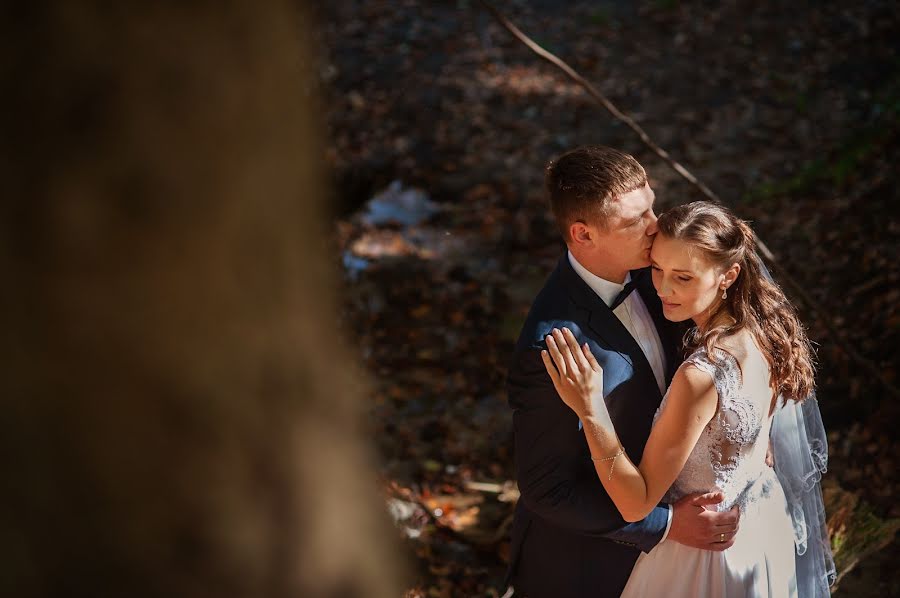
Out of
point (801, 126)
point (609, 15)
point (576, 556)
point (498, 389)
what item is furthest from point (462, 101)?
point (576, 556)

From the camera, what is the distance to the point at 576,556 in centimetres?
304

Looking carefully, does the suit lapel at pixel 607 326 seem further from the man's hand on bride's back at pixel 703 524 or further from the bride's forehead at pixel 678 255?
the man's hand on bride's back at pixel 703 524

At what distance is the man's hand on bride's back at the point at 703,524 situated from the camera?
282 cm

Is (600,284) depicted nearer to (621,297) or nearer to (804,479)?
(621,297)

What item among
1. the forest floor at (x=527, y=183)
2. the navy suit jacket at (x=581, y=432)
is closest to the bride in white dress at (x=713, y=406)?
the navy suit jacket at (x=581, y=432)

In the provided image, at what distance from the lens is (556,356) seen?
2.66 meters

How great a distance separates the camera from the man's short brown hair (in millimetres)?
2777

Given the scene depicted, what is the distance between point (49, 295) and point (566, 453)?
2.35 metres

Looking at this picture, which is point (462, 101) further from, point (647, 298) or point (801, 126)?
point (647, 298)

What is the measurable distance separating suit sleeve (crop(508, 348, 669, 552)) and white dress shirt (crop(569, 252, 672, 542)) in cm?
13

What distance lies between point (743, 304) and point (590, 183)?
2.02ft

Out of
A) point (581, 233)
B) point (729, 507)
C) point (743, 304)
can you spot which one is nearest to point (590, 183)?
point (581, 233)

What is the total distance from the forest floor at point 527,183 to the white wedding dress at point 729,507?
5.66 feet

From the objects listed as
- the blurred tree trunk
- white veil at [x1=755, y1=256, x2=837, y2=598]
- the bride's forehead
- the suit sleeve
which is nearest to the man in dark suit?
the suit sleeve
